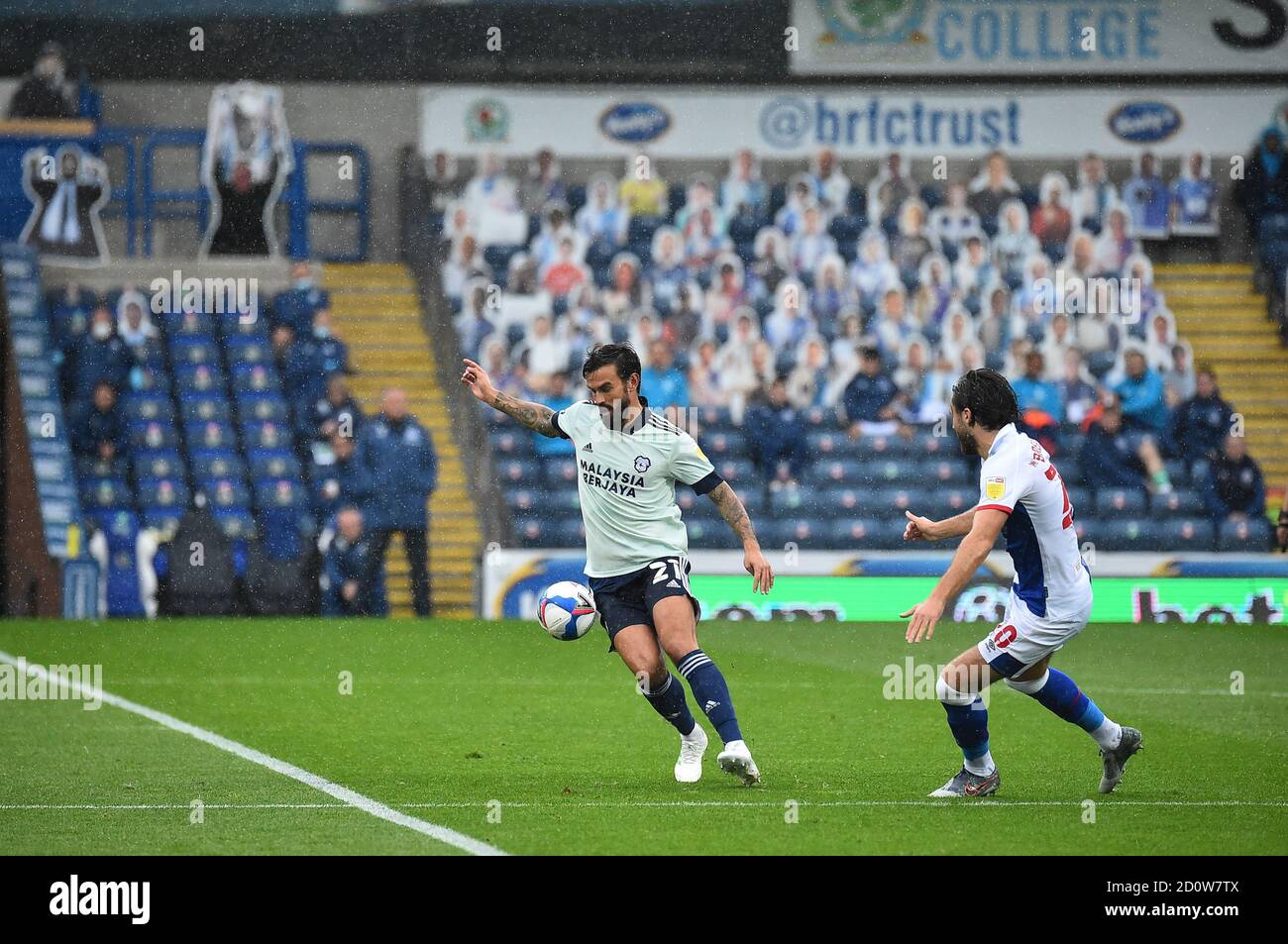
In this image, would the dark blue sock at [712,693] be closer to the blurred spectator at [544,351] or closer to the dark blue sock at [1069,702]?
the dark blue sock at [1069,702]

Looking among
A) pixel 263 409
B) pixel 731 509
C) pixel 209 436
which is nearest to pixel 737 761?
pixel 731 509

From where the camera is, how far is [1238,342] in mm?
25875

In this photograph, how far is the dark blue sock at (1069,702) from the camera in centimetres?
830

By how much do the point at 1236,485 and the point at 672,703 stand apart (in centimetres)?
1387

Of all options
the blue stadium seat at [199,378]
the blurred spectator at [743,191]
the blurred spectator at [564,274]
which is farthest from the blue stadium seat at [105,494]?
the blurred spectator at [743,191]

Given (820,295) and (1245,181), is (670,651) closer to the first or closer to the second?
(820,295)

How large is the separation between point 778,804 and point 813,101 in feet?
66.7

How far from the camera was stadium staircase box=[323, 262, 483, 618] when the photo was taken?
21656 mm

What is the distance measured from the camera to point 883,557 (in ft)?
65.6

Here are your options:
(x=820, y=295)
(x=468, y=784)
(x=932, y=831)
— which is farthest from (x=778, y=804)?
(x=820, y=295)

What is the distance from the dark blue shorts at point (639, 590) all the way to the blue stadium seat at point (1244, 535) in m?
13.1

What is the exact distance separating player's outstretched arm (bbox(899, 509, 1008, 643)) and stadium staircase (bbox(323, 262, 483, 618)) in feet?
42.7

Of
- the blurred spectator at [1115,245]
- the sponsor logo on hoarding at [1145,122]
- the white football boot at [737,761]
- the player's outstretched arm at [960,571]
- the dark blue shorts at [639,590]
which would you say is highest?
the sponsor logo on hoarding at [1145,122]

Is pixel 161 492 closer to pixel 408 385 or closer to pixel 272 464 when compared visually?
pixel 272 464
